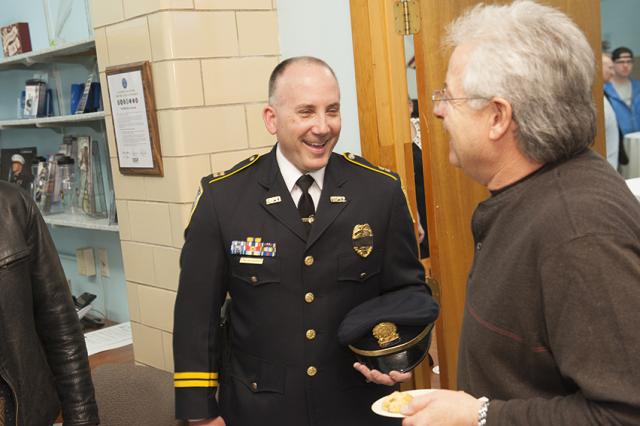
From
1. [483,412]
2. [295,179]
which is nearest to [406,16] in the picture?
[295,179]

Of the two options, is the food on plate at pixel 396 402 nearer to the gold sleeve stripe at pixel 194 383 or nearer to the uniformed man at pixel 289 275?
the uniformed man at pixel 289 275

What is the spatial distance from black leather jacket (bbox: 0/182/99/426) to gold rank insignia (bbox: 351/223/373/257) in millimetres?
719

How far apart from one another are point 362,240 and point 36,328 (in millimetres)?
825

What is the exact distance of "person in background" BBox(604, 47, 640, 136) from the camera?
5184mm

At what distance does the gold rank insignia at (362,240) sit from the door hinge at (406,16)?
0.75 m

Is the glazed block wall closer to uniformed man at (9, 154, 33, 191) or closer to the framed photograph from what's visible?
the framed photograph

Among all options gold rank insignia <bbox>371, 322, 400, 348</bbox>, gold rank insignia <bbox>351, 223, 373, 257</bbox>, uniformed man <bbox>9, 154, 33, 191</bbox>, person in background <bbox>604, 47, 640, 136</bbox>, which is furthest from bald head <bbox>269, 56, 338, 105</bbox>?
person in background <bbox>604, 47, 640, 136</bbox>

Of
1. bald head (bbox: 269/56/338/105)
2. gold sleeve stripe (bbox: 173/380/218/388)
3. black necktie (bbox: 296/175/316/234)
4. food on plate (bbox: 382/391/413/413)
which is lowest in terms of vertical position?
gold sleeve stripe (bbox: 173/380/218/388)

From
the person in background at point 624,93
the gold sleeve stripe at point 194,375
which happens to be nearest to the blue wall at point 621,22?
the person in background at point 624,93

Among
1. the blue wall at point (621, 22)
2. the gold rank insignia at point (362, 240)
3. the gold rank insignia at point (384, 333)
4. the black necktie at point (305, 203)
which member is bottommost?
the gold rank insignia at point (384, 333)

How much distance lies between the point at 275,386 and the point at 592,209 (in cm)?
104

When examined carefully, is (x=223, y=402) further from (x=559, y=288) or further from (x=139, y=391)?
(x=559, y=288)

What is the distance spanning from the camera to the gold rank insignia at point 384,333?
5.50ft

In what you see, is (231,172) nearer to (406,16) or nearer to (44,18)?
(406,16)
